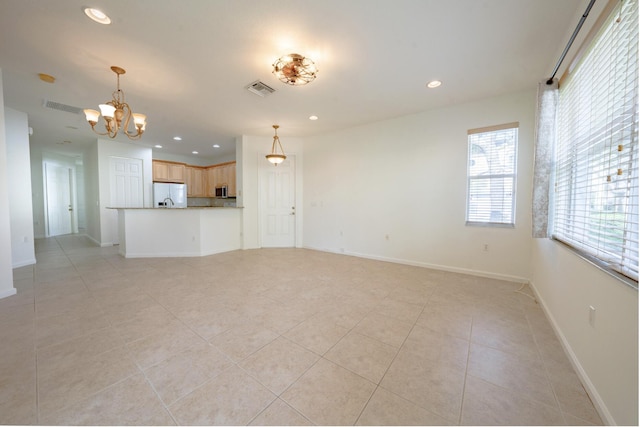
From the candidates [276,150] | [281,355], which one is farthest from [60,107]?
[281,355]

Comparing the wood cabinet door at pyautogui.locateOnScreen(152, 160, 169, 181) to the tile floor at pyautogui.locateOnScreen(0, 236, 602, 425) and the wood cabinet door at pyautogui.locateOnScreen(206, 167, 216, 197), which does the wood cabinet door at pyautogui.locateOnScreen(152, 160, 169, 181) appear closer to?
the wood cabinet door at pyautogui.locateOnScreen(206, 167, 216, 197)

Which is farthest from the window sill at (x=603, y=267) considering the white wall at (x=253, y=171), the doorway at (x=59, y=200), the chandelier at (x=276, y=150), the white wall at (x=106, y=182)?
the doorway at (x=59, y=200)

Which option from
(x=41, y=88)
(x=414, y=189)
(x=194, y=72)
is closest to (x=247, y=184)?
(x=194, y=72)

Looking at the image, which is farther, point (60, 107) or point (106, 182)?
point (106, 182)

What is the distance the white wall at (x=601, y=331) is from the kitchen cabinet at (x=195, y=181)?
28.6 feet

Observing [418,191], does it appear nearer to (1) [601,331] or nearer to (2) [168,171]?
(1) [601,331]

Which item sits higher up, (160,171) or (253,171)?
(160,171)

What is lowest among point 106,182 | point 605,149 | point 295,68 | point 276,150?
point 605,149

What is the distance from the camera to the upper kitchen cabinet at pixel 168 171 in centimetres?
699

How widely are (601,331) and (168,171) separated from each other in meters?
8.94

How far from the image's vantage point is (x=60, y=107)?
3.75 m

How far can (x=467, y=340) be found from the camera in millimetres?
1957

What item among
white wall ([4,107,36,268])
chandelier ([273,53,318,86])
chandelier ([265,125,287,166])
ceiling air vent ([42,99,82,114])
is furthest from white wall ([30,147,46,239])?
chandelier ([273,53,318,86])

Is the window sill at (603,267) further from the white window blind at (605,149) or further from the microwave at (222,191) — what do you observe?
the microwave at (222,191)
